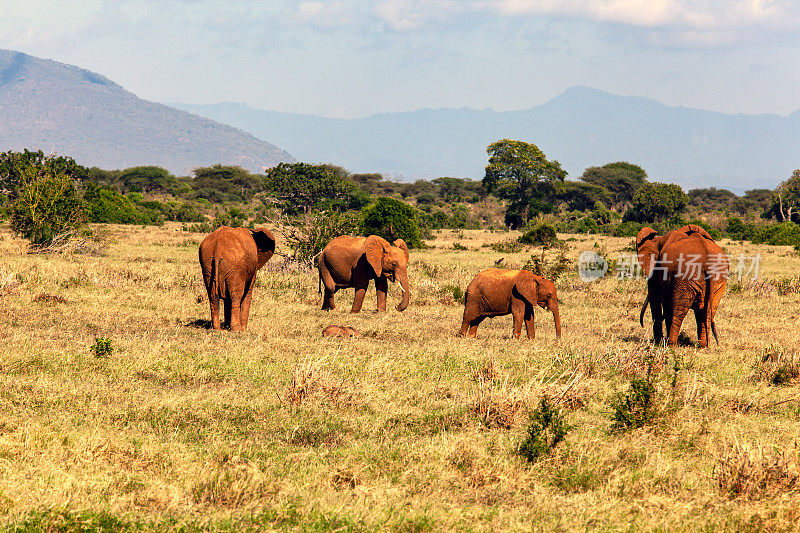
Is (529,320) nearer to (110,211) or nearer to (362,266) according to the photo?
(362,266)

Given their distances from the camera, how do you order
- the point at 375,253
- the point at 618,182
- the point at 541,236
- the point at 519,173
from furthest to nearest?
the point at 618,182, the point at 519,173, the point at 541,236, the point at 375,253

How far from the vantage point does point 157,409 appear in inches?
308

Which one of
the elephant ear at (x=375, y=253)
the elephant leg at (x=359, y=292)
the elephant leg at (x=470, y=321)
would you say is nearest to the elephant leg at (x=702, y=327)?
the elephant leg at (x=470, y=321)

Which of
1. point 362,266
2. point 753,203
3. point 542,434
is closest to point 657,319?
point 542,434

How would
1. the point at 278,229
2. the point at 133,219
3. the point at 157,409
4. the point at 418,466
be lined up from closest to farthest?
the point at 418,466, the point at 157,409, the point at 278,229, the point at 133,219

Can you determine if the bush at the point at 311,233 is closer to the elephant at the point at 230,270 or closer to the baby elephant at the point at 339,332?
the elephant at the point at 230,270

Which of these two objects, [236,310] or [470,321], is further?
[470,321]

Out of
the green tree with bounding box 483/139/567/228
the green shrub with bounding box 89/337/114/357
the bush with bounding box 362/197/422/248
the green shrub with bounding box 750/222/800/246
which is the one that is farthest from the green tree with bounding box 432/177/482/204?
the green shrub with bounding box 89/337/114/357

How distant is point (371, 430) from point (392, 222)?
2875cm

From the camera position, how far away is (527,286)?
13.4 meters

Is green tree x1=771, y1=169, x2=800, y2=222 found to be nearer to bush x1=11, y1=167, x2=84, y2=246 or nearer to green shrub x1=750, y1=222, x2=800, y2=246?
green shrub x1=750, y1=222, x2=800, y2=246

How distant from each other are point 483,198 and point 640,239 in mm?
79549

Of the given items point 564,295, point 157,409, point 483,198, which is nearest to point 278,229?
point 564,295

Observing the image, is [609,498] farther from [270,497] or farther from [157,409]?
[157,409]
